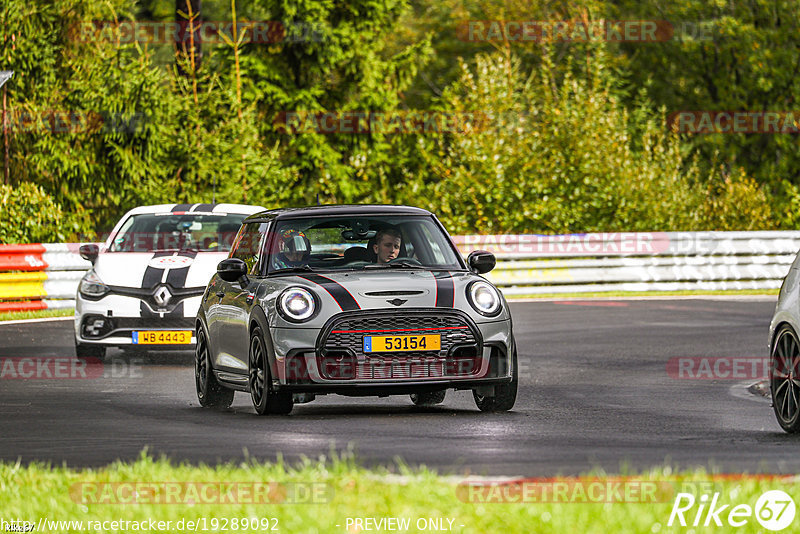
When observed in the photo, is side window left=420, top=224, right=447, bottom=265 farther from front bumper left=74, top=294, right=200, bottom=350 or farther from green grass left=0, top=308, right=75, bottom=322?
green grass left=0, top=308, right=75, bottom=322

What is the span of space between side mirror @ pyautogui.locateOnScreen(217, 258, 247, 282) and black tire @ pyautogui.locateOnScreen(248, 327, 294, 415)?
25.1 inches

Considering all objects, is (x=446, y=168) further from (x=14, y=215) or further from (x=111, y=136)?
(x=14, y=215)

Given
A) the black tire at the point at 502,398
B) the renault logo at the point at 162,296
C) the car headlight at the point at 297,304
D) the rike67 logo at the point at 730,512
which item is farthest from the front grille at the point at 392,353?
the renault logo at the point at 162,296

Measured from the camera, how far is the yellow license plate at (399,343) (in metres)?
11.2

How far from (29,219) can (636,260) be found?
11170 mm

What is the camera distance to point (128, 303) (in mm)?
16219

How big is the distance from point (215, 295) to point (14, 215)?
569 inches

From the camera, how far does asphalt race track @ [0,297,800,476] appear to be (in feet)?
30.7

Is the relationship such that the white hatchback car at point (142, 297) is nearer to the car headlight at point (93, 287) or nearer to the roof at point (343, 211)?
the car headlight at point (93, 287)

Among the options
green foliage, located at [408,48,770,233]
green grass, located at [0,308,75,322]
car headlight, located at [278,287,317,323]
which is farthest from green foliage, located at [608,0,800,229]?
car headlight, located at [278,287,317,323]

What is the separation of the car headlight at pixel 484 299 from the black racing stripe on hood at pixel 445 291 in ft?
0.45

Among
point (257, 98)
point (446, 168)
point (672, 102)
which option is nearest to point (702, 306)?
point (446, 168)

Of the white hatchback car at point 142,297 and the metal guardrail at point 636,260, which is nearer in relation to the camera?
the white hatchback car at point 142,297

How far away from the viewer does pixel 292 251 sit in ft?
40.3
